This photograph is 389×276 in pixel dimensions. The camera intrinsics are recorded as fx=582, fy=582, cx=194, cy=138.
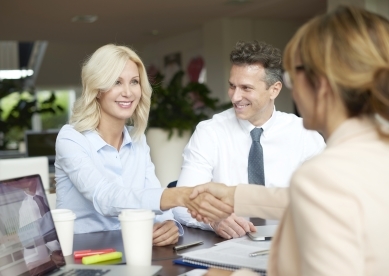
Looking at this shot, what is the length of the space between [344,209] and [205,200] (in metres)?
0.97

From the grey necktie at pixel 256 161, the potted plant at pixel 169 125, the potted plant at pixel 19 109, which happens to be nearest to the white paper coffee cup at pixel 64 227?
the grey necktie at pixel 256 161

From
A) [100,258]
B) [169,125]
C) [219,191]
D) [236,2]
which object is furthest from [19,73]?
[100,258]

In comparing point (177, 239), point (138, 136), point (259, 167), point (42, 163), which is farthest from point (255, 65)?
point (42, 163)

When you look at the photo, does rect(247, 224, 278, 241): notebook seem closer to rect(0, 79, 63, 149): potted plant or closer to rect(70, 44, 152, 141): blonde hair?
rect(70, 44, 152, 141): blonde hair

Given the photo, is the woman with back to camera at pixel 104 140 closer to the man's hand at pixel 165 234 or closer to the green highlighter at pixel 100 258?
the man's hand at pixel 165 234

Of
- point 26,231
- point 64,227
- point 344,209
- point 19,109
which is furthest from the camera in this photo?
point 19,109

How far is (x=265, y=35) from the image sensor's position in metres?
8.79

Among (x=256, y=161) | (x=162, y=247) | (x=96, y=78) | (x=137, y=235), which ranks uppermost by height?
(x=96, y=78)

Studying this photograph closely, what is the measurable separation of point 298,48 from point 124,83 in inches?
60.4

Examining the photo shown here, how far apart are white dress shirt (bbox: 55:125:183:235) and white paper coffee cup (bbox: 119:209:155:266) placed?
0.36 meters

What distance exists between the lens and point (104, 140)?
254cm

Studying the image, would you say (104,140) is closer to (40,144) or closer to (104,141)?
(104,141)

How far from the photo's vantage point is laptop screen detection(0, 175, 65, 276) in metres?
1.43

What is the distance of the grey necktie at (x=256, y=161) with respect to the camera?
2906 millimetres
